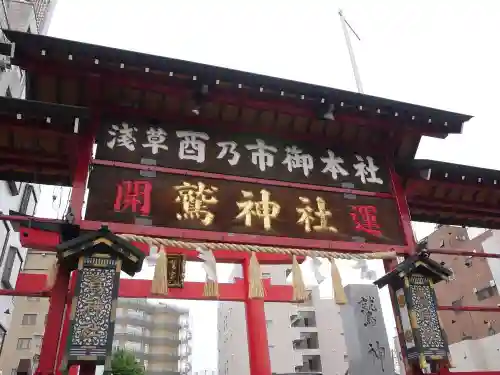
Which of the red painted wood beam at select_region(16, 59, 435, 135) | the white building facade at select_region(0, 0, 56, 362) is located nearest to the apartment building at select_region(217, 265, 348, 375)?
the white building facade at select_region(0, 0, 56, 362)

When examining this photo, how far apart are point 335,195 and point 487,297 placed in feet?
84.9

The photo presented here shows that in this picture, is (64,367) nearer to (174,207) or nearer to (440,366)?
(174,207)

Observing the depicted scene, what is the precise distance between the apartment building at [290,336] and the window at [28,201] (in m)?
19.5

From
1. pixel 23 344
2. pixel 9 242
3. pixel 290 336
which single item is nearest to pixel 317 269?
pixel 9 242

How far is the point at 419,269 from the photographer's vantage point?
6.98 m

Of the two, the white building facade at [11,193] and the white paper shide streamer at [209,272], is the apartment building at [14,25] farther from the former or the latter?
the white paper shide streamer at [209,272]

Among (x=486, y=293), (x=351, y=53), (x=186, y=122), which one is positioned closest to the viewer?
(x=186, y=122)

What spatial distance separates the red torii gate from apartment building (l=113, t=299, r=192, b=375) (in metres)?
52.0

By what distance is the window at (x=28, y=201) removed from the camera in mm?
16997

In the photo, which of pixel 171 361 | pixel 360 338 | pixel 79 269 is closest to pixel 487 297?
pixel 360 338

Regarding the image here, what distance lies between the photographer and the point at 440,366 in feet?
21.5

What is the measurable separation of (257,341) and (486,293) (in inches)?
934

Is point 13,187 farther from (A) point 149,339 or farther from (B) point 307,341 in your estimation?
(A) point 149,339

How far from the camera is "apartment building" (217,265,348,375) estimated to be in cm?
3494
